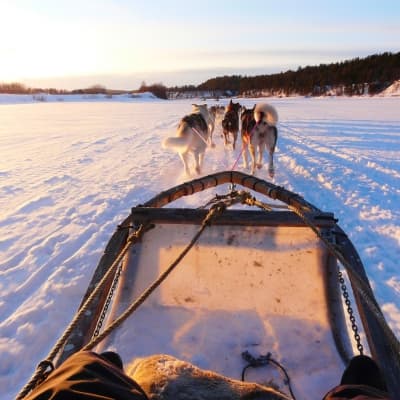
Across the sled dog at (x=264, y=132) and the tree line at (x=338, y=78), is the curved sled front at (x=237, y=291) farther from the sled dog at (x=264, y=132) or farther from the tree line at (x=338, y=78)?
the tree line at (x=338, y=78)

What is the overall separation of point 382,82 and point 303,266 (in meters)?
62.2

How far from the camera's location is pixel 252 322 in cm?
197

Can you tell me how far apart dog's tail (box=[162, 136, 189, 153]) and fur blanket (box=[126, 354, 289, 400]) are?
500 cm

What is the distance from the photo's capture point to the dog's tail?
5.97 m

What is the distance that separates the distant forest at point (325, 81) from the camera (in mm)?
57409

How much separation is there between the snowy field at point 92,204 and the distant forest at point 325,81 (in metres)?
51.7

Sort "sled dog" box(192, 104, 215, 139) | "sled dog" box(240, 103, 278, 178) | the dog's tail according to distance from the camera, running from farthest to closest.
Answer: "sled dog" box(192, 104, 215, 139), "sled dog" box(240, 103, 278, 178), the dog's tail

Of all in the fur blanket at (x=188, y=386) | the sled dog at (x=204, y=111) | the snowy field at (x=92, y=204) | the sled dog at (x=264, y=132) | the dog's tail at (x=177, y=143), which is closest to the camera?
the fur blanket at (x=188, y=386)

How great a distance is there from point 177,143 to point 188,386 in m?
5.21

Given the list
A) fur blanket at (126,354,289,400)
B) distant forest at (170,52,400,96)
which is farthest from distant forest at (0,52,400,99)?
fur blanket at (126,354,289,400)

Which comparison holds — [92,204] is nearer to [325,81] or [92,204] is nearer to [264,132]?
[264,132]

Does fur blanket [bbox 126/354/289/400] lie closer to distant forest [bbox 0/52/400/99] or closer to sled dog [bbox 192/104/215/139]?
sled dog [bbox 192/104/215/139]

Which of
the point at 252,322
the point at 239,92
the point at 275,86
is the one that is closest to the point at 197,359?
the point at 252,322

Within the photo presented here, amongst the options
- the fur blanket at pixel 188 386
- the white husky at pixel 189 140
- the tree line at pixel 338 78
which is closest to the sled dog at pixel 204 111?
the white husky at pixel 189 140
